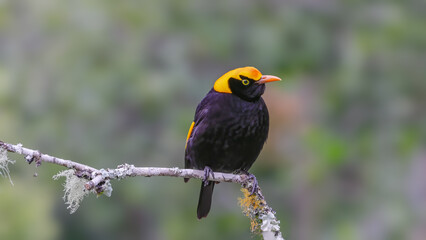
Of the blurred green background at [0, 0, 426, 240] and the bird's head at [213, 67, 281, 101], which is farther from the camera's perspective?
the blurred green background at [0, 0, 426, 240]

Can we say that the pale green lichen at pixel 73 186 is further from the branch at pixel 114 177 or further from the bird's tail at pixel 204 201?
the bird's tail at pixel 204 201

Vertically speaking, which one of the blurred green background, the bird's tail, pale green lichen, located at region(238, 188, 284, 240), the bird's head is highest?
the blurred green background

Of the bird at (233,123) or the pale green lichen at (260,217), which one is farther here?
the bird at (233,123)

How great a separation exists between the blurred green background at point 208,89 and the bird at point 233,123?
4218 mm

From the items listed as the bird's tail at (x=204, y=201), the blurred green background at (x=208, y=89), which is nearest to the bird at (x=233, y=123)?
the bird's tail at (x=204, y=201)

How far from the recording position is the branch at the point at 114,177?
2.37m

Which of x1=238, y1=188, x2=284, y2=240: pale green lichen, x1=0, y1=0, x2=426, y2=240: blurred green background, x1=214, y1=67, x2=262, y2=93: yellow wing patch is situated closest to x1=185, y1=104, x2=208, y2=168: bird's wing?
x1=214, y1=67, x2=262, y2=93: yellow wing patch

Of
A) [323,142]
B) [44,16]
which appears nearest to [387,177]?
[323,142]

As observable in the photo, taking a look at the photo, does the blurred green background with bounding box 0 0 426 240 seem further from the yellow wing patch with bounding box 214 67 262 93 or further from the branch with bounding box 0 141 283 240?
the branch with bounding box 0 141 283 240

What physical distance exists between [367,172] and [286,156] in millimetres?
1259

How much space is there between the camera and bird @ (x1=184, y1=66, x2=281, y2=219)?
3.40 metres

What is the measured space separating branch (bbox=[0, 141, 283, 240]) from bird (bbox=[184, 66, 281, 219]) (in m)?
0.31

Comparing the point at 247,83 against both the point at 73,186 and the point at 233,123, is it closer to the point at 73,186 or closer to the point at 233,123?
the point at 233,123

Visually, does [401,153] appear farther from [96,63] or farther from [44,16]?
[44,16]
